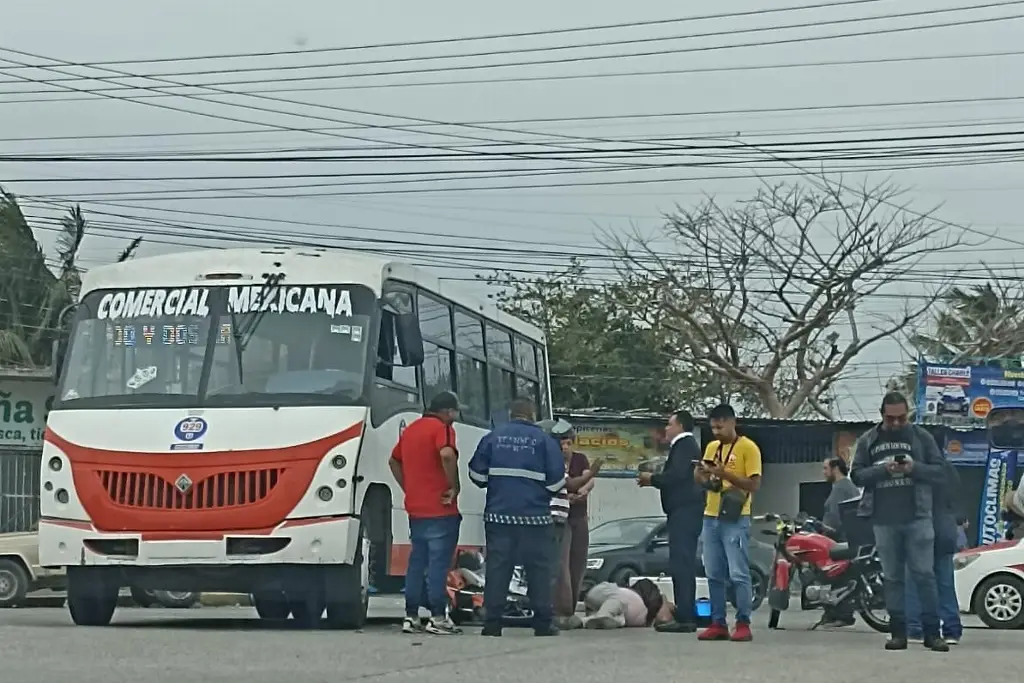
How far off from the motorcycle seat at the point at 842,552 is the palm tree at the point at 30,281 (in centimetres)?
2457

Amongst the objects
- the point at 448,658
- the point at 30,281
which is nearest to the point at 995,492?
the point at 30,281

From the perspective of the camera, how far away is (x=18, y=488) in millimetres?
30188

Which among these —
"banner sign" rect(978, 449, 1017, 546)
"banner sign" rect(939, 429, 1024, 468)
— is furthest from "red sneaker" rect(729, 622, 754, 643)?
"banner sign" rect(939, 429, 1024, 468)

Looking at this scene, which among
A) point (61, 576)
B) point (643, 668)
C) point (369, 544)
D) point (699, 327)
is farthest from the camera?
point (699, 327)

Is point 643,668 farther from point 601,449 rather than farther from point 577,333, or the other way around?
point 577,333

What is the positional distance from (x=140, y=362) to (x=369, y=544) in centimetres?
234

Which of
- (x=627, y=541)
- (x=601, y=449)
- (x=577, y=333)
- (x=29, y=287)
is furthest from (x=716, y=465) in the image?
(x=577, y=333)

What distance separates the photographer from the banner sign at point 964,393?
37.5 meters

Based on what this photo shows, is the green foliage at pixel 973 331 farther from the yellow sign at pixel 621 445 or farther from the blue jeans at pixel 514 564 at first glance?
the blue jeans at pixel 514 564

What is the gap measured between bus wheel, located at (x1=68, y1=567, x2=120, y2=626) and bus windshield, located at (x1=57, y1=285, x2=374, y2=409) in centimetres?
132

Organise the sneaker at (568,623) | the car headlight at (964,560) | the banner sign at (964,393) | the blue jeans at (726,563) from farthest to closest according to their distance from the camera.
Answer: the banner sign at (964,393) < the car headlight at (964,560) < the sneaker at (568,623) < the blue jeans at (726,563)

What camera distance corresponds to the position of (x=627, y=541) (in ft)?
80.4

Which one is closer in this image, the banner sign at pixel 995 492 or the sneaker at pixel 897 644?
the sneaker at pixel 897 644

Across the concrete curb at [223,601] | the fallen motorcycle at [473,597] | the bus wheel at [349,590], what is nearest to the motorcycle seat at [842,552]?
the fallen motorcycle at [473,597]
